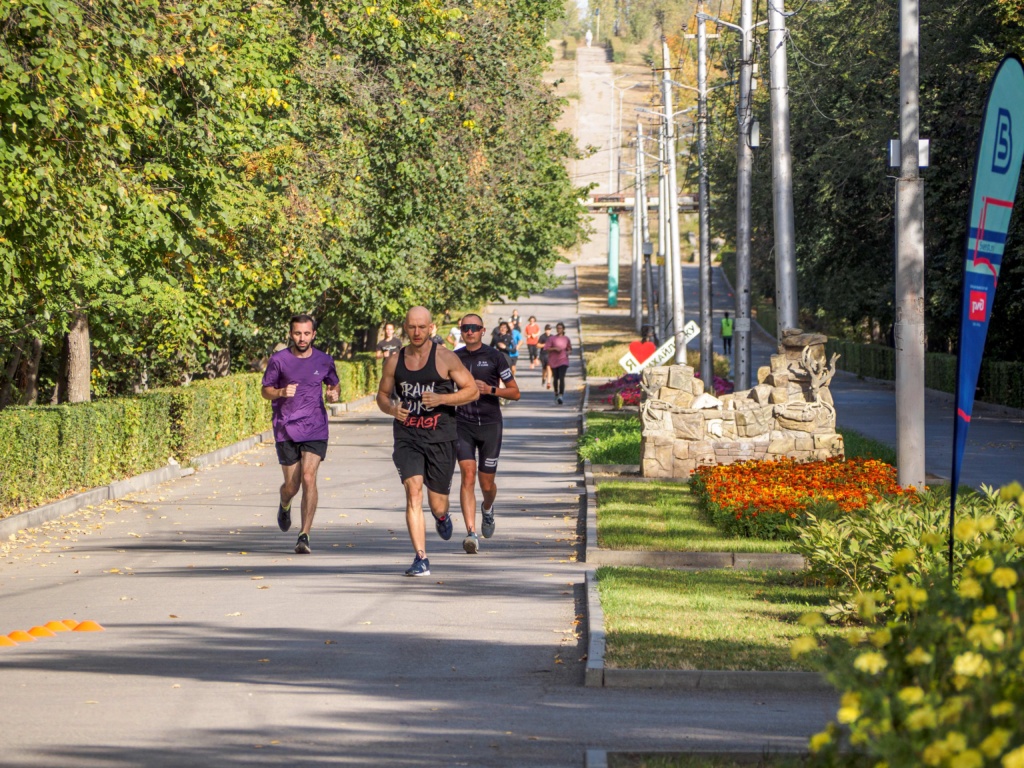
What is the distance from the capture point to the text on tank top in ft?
39.0

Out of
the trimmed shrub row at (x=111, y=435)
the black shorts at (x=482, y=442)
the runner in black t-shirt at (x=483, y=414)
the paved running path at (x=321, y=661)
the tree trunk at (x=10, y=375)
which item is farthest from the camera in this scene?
the tree trunk at (x=10, y=375)

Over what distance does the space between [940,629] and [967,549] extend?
448cm

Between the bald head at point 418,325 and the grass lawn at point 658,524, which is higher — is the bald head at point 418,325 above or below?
above

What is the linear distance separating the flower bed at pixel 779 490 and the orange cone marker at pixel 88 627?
17.4 ft

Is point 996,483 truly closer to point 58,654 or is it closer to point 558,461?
point 558,461

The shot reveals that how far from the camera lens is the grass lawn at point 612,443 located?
22.2 metres

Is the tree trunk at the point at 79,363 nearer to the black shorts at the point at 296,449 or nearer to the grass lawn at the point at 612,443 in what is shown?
the grass lawn at the point at 612,443

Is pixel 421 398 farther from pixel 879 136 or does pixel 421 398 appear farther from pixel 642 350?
pixel 879 136

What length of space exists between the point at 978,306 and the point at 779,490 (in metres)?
7.32

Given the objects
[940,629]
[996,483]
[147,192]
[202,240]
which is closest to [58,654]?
[940,629]

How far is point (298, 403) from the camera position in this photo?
13.6 meters

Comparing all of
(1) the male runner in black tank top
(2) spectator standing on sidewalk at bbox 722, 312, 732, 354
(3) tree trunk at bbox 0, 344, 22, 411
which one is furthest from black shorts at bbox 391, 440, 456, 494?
(2) spectator standing on sidewalk at bbox 722, 312, 732, 354

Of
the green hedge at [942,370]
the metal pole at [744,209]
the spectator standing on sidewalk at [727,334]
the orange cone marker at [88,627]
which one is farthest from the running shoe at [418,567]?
the spectator standing on sidewalk at [727,334]

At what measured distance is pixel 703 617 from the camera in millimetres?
9672
